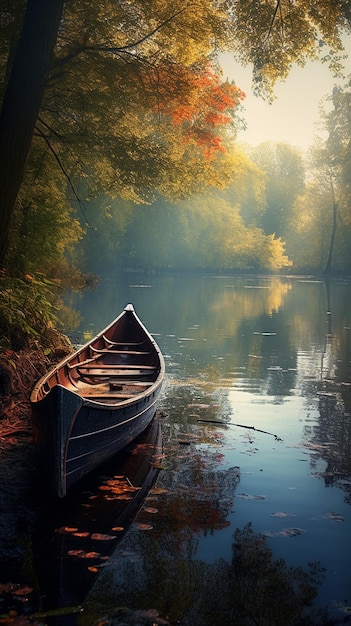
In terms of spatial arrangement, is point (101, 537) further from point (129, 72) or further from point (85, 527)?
point (129, 72)

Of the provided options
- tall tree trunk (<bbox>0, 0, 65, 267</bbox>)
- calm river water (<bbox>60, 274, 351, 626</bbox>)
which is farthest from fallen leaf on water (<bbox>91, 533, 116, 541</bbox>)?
tall tree trunk (<bbox>0, 0, 65, 267</bbox>)

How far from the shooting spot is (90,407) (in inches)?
257

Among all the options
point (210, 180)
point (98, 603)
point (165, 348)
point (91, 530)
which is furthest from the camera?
point (165, 348)

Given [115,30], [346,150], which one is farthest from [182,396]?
[346,150]

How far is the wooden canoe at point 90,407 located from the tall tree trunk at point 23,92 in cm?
271

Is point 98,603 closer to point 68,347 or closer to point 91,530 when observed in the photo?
point 91,530

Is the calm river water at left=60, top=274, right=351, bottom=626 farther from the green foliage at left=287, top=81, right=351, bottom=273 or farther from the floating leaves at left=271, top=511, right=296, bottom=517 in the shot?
the green foliage at left=287, top=81, right=351, bottom=273

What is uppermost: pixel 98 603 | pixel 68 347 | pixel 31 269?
pixel 31 269

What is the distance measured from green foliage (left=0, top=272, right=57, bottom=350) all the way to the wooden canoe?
1021 millimetres

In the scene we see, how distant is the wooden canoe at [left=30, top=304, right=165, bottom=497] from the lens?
20.3ft

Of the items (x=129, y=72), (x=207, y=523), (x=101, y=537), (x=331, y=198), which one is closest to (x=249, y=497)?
(x=207, y=523)

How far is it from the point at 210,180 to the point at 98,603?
41.3 ft

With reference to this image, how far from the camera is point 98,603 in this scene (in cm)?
456

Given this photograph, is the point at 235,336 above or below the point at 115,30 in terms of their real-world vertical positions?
below
